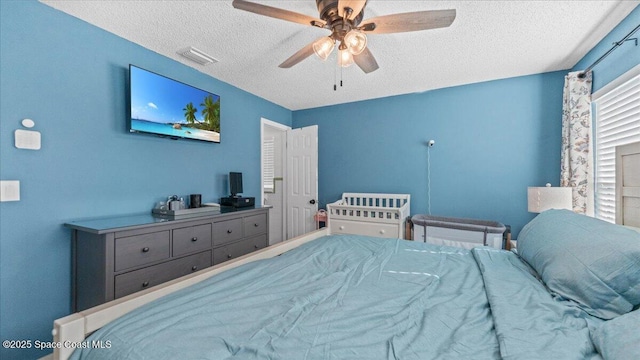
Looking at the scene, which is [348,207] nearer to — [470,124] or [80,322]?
[470,124]

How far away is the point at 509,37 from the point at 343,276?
7.76ft

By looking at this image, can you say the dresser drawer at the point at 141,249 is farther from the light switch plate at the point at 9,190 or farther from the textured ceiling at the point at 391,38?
the textured ceiling at the point at 391,38

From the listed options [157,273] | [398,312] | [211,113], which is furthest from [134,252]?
[398,312]

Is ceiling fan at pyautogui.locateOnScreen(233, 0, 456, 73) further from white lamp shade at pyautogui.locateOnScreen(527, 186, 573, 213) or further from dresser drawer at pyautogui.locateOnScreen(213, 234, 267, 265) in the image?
dresser drawer at pyautogui.locateOnScreen(213, 234, 267, 265)

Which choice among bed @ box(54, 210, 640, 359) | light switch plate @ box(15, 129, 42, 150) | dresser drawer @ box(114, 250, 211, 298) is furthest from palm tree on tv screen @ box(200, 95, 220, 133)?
bed @ box(54, 210, 640, 359)

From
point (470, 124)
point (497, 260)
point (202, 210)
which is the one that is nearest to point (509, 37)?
point (470, 124)

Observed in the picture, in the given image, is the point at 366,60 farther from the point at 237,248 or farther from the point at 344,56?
the point at 237,248

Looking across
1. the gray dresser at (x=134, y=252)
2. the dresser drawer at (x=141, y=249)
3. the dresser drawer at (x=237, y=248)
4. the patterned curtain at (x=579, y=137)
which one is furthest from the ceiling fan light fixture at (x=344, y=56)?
the patterned curtain at (x=579, y=137)

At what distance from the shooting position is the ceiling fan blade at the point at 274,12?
1325 mm

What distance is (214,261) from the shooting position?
2256 millimetres

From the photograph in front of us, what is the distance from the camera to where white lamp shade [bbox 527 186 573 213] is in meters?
2.09

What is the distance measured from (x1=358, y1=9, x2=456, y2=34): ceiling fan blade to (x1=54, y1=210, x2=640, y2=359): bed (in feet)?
4.14

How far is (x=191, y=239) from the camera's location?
205 cm

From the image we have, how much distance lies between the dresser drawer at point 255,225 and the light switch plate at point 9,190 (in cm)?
158
